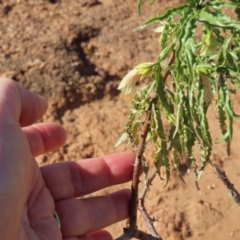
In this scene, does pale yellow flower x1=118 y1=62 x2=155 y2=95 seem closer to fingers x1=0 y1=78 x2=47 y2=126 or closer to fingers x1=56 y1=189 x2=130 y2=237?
fingers x1=0 y1=78 x2=47 y2=126

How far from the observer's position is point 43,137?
1.62 metres

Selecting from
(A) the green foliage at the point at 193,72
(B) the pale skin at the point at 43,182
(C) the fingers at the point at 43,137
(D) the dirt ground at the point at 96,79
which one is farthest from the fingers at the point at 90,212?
(D) the dirt ground at the point at 96,79

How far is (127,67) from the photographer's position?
9.46ft

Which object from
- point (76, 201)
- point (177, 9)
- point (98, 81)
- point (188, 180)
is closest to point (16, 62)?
point (98, 81)

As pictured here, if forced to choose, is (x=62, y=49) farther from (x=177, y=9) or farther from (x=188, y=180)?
(x=177, y=9)

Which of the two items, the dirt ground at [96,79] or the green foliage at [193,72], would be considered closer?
the green foliage at [193,72]

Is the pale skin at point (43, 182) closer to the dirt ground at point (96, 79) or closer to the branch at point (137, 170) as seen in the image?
the branch at point (137, 170)

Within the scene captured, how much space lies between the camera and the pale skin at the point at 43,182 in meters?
1.29

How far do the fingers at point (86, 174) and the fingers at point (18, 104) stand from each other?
170mm

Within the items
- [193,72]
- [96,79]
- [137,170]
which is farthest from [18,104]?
[96,79]

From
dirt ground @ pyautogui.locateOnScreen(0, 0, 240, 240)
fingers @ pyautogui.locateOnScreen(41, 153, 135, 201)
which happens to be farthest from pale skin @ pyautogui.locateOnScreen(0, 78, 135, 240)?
dirt ground @ pyautogui.locateOnScreen(0, 0, 240, 240)

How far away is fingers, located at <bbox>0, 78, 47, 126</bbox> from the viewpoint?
1.33 meters

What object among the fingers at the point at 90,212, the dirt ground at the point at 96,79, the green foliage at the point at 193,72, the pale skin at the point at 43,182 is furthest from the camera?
the dirt ground at the point at 96,79

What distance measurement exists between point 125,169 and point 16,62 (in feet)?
5.04
